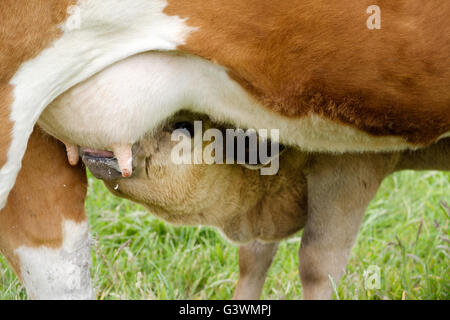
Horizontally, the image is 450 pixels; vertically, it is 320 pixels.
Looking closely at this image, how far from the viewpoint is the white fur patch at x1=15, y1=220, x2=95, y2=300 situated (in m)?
2.38

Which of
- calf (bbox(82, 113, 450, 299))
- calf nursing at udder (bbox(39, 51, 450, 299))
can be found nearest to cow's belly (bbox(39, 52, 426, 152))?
calf nursing at udder (bbox(39, 51, 450, 299))

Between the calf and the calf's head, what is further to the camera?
the calf

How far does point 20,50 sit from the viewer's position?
1.83m

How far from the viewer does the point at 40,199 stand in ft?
7.66

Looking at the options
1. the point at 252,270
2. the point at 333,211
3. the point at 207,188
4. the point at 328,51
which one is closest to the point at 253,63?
the point at 328,51

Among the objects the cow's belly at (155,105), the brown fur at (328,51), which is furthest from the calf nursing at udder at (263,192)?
the brown fur at (328,51)

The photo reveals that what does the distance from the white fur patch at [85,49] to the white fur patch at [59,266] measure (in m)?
0.42

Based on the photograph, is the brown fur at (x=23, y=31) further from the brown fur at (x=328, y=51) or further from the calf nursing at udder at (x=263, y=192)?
the calf nursing at udder at (x=263, y=192)

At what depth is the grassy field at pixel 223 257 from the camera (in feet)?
10.5

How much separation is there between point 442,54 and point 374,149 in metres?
0.44

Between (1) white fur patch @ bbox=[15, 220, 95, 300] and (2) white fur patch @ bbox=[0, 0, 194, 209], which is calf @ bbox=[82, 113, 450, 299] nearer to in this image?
(1) white fur patch @ bbox=[15, 220, 95, 300]

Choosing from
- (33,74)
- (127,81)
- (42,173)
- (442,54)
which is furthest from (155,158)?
(442,54)

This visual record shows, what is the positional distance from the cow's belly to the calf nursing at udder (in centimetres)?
15

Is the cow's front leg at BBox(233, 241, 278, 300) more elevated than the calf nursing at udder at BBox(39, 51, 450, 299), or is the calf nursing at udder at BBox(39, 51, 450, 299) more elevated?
the calf nursing at udder at BBox(39, 51, 450, 299)
